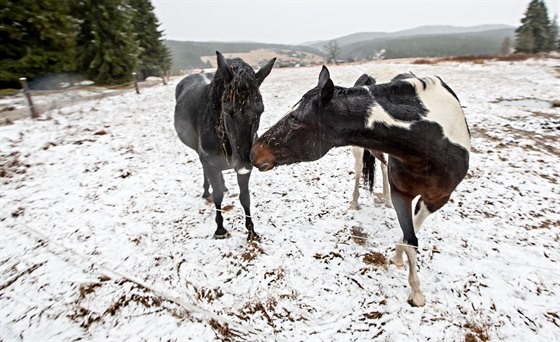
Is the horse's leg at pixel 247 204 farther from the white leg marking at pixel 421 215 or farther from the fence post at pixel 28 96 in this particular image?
the fence post at pixel 28 96

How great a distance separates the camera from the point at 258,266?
11.3ft

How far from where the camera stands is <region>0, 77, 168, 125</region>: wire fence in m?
9.52

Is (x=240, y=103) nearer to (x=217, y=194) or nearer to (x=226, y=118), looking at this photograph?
(x=226, y=118)

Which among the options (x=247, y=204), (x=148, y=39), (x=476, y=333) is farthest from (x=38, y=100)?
(x=148, y=39)

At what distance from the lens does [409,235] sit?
2775mm

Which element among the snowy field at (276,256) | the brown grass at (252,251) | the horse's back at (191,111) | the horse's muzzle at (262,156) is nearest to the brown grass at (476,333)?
the snowy field at (276,256)

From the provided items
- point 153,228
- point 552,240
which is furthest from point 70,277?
point 552,240

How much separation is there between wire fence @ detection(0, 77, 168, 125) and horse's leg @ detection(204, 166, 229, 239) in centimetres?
1046

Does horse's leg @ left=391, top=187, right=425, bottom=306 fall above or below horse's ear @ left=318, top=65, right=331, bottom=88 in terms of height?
below

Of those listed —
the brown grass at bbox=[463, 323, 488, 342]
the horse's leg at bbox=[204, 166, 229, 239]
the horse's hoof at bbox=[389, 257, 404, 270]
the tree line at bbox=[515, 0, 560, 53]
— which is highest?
the tree line at bbox=[515, 0, 560, 53]

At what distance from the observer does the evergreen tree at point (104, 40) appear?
16359 millimetres

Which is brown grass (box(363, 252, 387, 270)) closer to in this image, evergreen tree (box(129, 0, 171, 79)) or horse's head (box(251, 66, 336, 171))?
horse's head (box(251, 66, 336, 171))

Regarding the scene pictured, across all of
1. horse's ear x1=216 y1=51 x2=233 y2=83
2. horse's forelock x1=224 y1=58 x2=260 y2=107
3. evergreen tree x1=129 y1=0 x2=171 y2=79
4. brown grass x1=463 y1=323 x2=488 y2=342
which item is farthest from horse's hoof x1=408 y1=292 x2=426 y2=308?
evergreen tree x1=129 y1=0 x2=171 y2=79

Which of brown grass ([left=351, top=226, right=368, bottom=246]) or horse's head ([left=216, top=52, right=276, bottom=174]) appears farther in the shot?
brown grass ([left=351, top=226, right=368, bottom=246])
